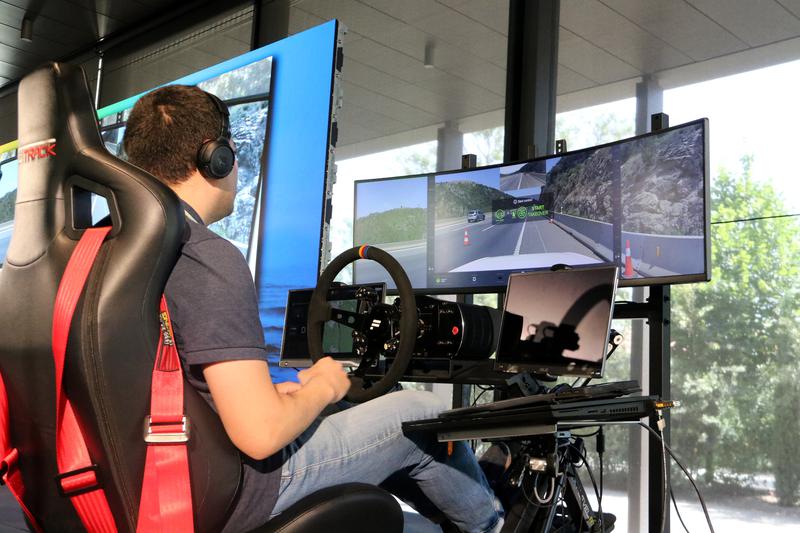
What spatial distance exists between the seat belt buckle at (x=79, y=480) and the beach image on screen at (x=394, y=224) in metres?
1.81

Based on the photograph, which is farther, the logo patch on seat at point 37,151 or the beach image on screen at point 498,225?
the beach image on screen at point 498,225

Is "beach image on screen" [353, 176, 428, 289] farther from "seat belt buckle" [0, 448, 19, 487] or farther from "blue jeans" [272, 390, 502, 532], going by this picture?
"seat belt buckle" [0, 448, 19, 487]

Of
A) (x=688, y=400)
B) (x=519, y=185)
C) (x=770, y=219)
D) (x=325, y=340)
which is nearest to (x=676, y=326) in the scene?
(x=688, y=400)

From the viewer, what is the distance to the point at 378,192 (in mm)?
3027

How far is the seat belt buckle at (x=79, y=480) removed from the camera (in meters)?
1.05

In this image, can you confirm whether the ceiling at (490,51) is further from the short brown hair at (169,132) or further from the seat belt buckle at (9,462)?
the seat belt buckle at (9,462)

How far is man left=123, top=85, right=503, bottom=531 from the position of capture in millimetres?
1124

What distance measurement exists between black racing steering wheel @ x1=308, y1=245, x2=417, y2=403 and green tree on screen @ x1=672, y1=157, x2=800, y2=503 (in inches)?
52.2

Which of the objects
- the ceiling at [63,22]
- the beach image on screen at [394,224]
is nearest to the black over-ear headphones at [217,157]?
the beach image on screen at [394,224]

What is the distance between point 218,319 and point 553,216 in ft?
5.09

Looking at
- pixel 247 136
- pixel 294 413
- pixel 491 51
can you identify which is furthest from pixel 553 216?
pixel 247 136

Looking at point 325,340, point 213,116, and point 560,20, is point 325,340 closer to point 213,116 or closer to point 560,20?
point 213,116

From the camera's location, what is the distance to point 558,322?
1996mm

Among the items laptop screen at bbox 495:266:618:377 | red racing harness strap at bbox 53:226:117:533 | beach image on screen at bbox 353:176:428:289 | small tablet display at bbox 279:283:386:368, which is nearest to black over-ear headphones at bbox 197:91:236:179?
red racing harness strap at bbox 53:226:117:533
